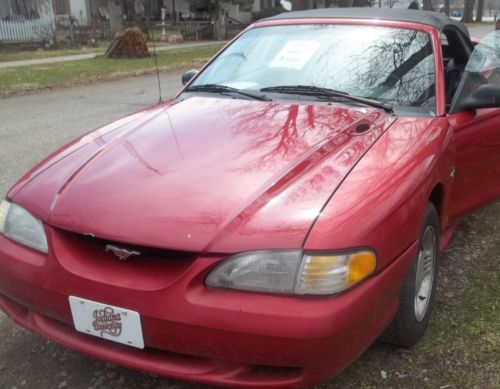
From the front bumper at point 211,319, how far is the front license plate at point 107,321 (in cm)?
3

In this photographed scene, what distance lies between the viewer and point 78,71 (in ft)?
45.0

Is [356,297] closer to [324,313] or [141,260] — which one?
[324,313]

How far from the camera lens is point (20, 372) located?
8.40 ft

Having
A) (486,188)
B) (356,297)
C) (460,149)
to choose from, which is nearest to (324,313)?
(356,297)

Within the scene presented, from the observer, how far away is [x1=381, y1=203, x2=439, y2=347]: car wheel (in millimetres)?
A: 2455

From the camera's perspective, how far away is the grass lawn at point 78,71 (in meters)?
11.8

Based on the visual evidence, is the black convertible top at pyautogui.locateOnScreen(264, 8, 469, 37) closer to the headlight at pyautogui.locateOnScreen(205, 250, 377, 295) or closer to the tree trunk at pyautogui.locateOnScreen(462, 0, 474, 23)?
the headlight at pyautogui.locateOnScreen(205, 250, 377, 295)

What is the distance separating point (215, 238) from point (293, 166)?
56 centimetres

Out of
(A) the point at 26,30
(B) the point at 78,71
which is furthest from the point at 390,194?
(A) the point at 26,30

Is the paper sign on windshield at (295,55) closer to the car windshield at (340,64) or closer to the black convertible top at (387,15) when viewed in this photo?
the car windshield at (340,64)

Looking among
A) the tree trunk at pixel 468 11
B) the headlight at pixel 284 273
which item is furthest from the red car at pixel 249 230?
the tree trunk at pixel 468 11

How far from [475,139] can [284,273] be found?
1.92 meters

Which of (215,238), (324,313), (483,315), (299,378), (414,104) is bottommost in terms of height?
(483,315)

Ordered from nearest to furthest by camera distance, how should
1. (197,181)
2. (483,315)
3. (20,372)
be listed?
(197,181), (20,372), (483,315)
